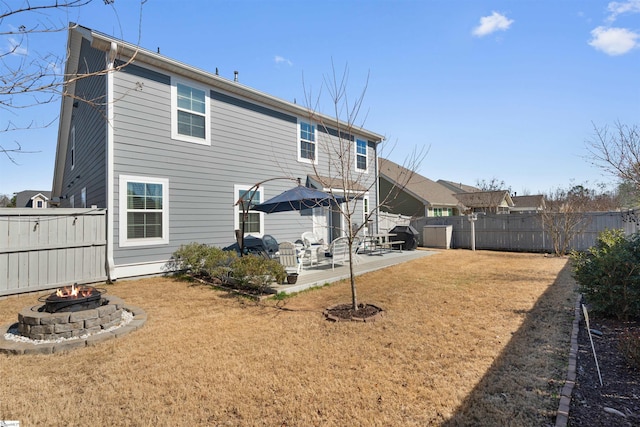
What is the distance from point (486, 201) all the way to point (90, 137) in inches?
1122

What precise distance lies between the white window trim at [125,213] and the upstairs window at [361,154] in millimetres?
8495

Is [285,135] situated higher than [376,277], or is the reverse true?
[285,135]

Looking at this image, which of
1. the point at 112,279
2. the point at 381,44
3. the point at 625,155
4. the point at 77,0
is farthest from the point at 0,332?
the point at 625,155

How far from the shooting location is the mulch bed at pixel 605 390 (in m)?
2.38

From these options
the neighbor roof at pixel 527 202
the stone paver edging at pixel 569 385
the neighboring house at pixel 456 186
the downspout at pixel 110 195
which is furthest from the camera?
the neighboring house at pixel 456 186

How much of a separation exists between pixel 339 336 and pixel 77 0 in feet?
13.9

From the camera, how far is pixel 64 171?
15.5m

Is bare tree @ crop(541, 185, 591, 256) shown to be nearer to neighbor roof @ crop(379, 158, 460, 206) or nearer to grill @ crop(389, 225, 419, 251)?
grill @ crop(389, 225, 419, 251)

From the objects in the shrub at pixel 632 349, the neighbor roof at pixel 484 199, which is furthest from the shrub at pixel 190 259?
the neighbor roof at pixel 484 199

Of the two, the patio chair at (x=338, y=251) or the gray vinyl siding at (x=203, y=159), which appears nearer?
the gray vinyl siding at (x=203, y=159)

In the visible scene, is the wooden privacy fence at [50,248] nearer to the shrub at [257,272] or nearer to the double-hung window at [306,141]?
the shrub at [257,272]

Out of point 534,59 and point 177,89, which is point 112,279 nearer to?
point 177,89

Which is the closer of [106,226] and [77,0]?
[77,0]

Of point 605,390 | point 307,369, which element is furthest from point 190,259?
point 605,390
